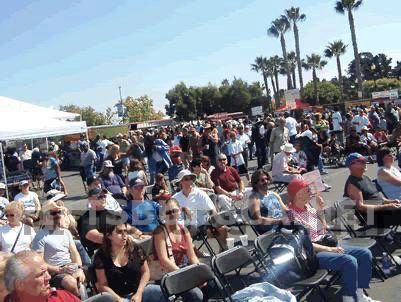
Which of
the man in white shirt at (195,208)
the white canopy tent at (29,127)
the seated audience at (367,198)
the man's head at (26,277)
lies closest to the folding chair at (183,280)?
the man's head at (26,277)

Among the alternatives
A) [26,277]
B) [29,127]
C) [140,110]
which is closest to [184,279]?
[26,277]

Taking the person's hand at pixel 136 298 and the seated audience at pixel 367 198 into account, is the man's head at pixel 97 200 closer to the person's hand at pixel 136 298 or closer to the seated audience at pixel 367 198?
the person's hand at pixel 136 298

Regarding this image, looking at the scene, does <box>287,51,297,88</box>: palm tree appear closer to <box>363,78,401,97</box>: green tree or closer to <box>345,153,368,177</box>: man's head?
<box>363,78,401,97</box>: green tree

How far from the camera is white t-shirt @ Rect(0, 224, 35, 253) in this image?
578 cm

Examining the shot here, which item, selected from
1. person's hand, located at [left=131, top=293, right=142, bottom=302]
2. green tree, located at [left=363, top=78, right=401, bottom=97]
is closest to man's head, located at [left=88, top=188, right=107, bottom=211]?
person's hand, located at [left=131, top=293, right=142, bottom=302]

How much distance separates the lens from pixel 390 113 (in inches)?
722

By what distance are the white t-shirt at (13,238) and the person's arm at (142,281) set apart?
180cm

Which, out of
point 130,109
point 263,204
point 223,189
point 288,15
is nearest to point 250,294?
point 263,204

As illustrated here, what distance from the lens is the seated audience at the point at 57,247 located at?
4891 mm

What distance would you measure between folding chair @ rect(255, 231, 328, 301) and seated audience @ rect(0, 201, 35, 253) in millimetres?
2679

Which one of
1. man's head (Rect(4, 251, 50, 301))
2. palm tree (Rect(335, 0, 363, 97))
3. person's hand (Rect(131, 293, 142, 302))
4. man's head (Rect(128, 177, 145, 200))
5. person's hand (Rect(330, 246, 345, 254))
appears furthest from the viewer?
palm tree (Rect(335, 0, 363, 97))

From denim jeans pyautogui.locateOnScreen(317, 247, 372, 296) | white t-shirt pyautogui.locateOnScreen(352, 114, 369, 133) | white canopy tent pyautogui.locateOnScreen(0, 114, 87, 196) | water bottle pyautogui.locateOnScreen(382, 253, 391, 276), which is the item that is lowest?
water bottle pyautogui.locateOnScreen(382, 253, 391, 276)

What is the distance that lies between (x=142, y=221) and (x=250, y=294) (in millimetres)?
2937

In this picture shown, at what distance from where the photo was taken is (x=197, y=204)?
22.7 ft
